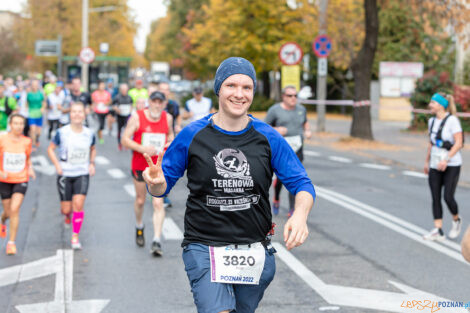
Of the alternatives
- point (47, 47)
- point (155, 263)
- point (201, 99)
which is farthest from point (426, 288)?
point (47, 47)

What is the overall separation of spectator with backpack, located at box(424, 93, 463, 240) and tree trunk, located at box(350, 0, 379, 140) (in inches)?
555

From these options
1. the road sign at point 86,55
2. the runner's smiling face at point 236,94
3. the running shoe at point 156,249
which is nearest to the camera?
the runner's smiling face at point 236,94

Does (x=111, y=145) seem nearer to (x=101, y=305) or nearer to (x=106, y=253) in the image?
(x=106, y=253)

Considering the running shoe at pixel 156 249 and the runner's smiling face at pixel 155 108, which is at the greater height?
the runner's smiling face at pixel 155 108

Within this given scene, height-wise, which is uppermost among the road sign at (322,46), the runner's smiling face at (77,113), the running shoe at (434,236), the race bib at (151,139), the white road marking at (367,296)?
the road sign at (322,46)

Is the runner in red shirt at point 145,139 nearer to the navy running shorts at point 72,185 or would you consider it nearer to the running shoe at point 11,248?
the navy running shorts at point 72,185

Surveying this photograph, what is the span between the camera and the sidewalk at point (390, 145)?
18250 millimetres

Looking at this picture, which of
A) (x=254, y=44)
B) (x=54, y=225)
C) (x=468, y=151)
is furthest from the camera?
(x=254, y=44)

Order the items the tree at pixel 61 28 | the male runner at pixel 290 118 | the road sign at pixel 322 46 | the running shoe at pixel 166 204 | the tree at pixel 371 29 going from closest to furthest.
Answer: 1. the male runner at pixel 290 118
2. the running shoe at pixel 166 204
3. the tree at pixel 371 29
4. the road sign at pixel 322 46
5. the tree at pixel 61 28

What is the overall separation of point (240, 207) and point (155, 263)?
429cm

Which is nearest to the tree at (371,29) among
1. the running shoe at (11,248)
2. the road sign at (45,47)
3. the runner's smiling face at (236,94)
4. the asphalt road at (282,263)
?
the asphalt road at (282,263)

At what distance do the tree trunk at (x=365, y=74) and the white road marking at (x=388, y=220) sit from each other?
1046 cm

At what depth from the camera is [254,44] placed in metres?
38.6

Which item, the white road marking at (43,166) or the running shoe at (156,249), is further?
the white road marking at (43,166)
